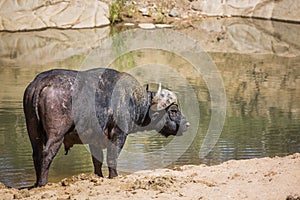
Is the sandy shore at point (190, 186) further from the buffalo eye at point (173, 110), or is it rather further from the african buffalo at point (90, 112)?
the buffalo eye at point (173, 110)

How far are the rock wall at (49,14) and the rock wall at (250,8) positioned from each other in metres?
6.75

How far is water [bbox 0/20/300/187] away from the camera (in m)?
10.4

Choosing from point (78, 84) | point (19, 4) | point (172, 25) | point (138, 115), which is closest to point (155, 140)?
point (138, 115)

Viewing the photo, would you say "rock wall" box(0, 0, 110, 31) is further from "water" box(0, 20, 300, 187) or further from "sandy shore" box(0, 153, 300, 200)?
"sandy shore" box(0, 153, 300, 200)

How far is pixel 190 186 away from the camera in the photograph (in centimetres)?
752

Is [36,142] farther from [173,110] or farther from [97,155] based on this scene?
[173,110]

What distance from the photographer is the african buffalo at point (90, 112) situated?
24.6 ft

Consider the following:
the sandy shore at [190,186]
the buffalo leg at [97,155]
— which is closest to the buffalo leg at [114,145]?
the buffalo leg at [97,155]

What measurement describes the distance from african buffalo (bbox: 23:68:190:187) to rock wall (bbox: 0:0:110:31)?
18098mm

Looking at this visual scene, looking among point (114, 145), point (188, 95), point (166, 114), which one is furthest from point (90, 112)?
point (188, 95)

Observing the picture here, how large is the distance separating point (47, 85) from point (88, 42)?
1673 centimetres

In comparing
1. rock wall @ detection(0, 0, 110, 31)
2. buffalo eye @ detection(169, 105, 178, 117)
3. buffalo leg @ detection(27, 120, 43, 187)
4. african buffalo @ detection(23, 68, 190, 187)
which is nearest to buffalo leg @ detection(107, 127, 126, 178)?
african buffalo @ detection(23, 68, 190, 187)

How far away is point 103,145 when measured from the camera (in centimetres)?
846

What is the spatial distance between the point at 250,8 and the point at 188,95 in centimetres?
1848
